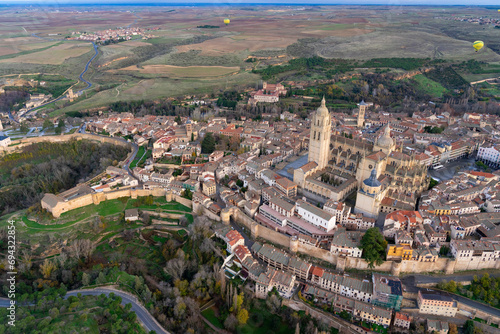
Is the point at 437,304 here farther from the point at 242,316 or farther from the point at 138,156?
the point at 138,156

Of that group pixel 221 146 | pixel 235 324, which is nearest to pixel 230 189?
pixel 221 146

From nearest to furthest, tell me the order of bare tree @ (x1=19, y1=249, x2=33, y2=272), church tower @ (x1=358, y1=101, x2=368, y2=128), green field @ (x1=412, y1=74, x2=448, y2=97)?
bare tree @ (x1=19, y1=249, x2=33, y2=272)
church tower @ (x1=358, y1=101, x2=368, y2=128)
green field @ (x1=412, y1=74, x2=448, y2=97)

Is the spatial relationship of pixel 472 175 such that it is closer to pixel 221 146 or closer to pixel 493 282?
pixel 493 282

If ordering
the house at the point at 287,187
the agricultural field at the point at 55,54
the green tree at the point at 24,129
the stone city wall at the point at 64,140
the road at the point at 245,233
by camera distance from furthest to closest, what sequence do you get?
the agricultural field at the point at 55,54
the green tree at the point at 24,129
the stone city wall at the point at 64,140
the house at the point at 287,187
the road at the point at 245,233

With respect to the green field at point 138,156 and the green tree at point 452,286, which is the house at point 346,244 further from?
the green field at point 138,156

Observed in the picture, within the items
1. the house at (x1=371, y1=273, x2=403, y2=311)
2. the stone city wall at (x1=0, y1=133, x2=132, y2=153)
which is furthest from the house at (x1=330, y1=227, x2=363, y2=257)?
the stone city wall at (x1=0, y1=133, x2=132, y2=153)

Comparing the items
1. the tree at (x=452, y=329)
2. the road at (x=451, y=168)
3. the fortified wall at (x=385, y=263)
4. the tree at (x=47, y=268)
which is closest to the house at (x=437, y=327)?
the tree at (x=452, y=329)

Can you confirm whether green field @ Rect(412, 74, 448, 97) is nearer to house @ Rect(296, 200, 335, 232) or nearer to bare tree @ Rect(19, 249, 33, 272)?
house @ Rect(296, 200, 335, 232)
